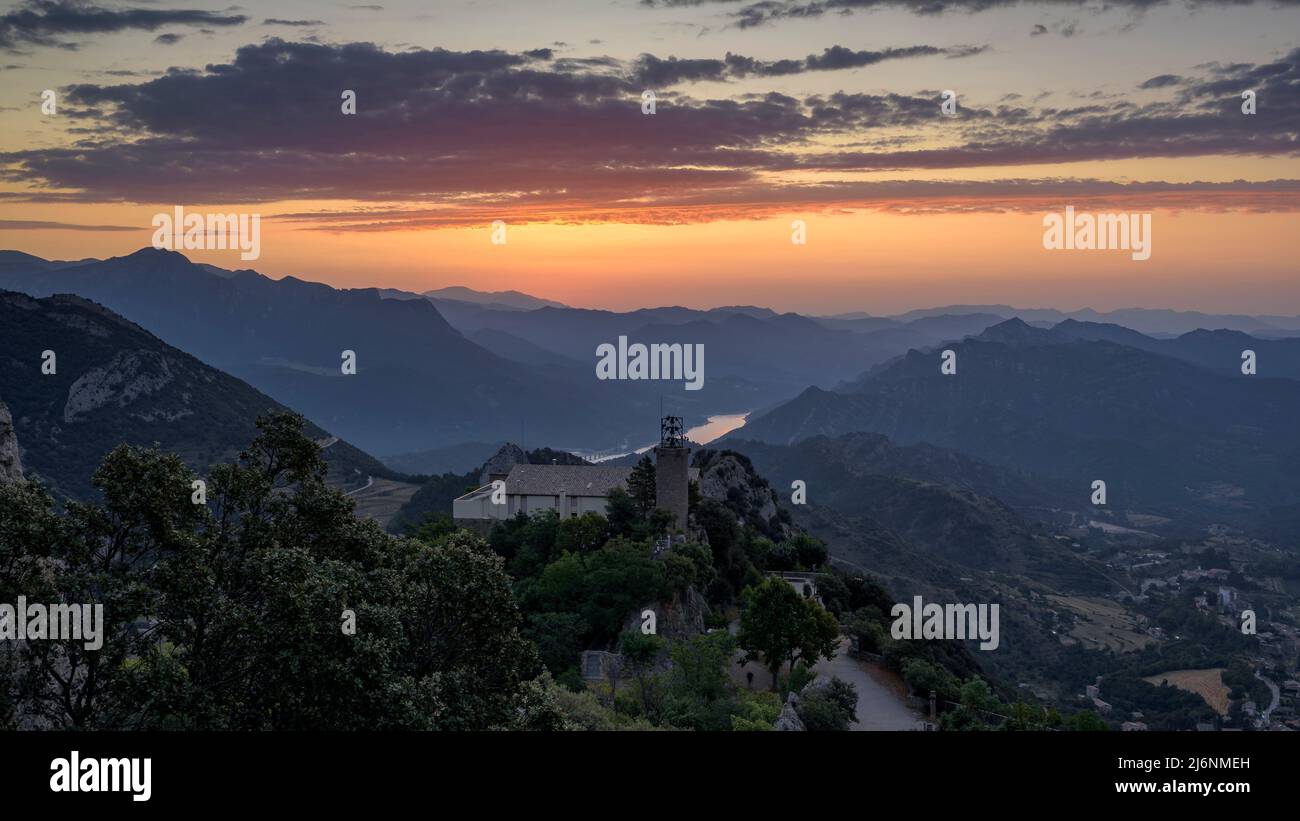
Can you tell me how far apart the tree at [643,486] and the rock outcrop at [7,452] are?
114 ft

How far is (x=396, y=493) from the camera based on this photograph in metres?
114

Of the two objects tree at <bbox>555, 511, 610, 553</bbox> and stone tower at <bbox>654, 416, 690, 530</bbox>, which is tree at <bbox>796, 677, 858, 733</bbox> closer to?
tree at <bbox>555, 511, 610, 553</bbox>

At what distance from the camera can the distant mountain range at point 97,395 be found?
86250 millimetres

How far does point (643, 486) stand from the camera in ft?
171

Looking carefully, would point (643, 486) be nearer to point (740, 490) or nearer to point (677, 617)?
point (677, 617)

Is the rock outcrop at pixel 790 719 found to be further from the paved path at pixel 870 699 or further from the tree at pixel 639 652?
the tree at pixel 639 652

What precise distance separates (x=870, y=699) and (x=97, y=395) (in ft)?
276

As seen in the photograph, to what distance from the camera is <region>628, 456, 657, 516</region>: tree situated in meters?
51.8

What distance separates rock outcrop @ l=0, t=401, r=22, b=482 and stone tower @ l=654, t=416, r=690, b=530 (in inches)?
1334

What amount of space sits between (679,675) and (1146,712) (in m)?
70.0

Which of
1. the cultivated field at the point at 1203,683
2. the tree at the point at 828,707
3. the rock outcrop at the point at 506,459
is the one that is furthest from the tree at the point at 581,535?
the cultivated field at the point at 1203,683

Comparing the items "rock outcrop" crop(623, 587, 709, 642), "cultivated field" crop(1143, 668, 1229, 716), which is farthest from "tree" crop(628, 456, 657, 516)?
"cultivated field" crop(1143, 668, 1229, 716)
